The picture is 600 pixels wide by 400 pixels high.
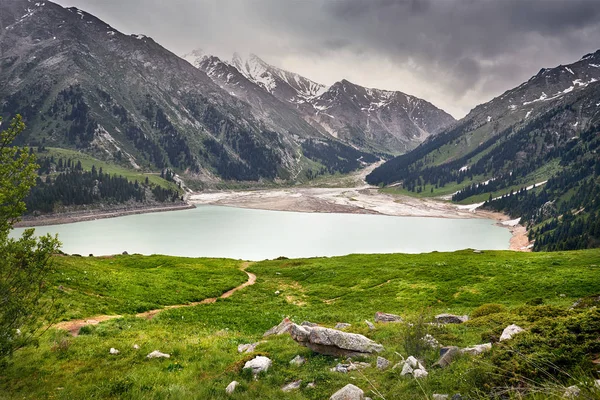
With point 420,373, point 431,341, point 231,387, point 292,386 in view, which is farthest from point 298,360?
point 431,341

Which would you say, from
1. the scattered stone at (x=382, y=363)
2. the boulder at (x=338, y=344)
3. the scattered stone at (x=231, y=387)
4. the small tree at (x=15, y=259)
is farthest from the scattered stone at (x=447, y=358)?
the small tree at (x=15, y=259)

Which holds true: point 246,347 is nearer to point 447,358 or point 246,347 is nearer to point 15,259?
point 447,358

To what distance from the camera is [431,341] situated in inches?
543

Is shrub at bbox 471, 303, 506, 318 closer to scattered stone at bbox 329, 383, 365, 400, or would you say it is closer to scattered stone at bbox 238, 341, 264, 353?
scattered stone at bbox 238, 341, 264, 353

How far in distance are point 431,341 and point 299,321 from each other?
43.2ft

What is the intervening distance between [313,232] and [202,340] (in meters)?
118

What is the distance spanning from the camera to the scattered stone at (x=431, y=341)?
44.1 feet

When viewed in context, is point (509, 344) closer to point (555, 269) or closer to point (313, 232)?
point (555, 269)

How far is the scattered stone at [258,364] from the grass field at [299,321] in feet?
1.12

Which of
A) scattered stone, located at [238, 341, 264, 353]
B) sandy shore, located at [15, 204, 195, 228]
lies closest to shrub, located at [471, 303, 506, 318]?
scattered stone, located at [238, 341, 264, 353]

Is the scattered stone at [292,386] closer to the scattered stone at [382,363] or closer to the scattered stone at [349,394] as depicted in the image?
the scattered stone at [349,394]

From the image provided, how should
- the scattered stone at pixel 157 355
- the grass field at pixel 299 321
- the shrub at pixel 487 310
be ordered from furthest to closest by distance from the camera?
the shrub at pixel 487 310 < the scattered stone at pixel 157 355 < the grass field at pixel 299 321

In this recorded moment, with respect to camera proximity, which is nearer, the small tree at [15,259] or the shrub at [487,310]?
the small tree at [15,259]

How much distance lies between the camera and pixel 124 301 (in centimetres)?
2909
